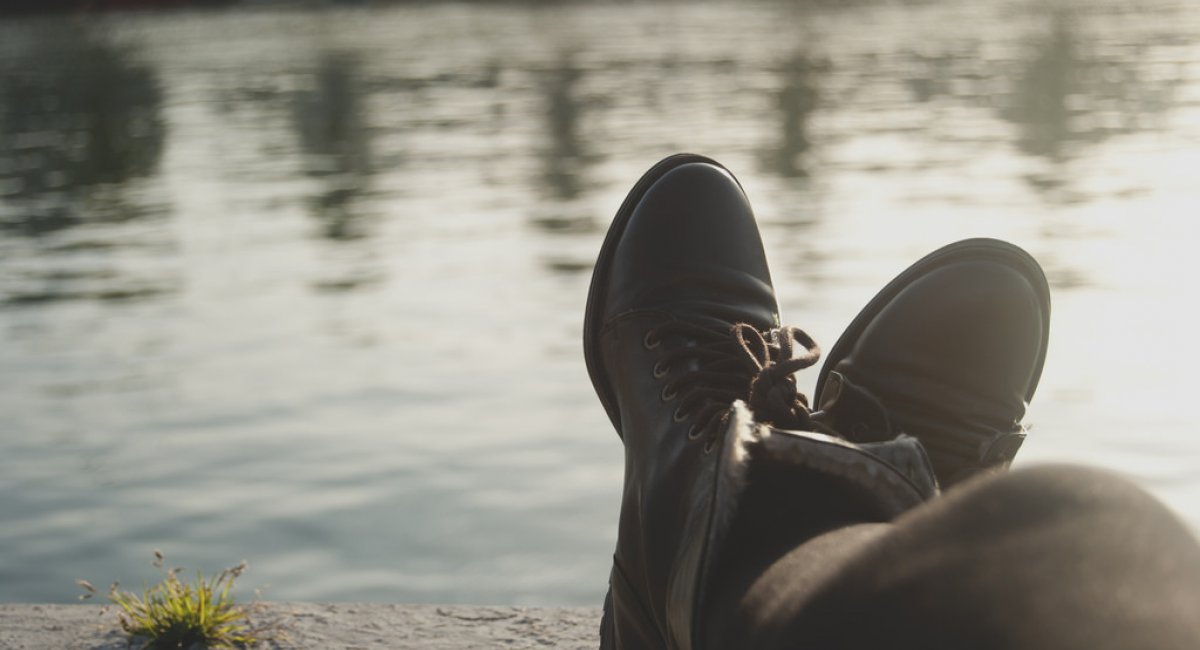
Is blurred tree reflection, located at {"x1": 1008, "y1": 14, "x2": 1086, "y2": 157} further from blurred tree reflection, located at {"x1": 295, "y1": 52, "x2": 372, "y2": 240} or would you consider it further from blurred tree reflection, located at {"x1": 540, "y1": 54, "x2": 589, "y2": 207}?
blurred tree reflection, located at {"x1": 295, "y1": 52, "x2": 372, "y2": 240}

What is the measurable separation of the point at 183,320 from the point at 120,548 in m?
2.48

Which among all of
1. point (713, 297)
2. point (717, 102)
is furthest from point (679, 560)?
point (717, 102)

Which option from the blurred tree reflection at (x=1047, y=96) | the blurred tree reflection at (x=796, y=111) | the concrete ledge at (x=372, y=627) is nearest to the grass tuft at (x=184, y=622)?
the concrete ledge at (x=372, y=627)

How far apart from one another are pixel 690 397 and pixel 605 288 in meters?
0.67

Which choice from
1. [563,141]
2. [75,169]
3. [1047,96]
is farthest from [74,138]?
[1047,96]

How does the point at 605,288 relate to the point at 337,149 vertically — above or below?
below

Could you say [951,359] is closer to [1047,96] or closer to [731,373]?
[731,373]

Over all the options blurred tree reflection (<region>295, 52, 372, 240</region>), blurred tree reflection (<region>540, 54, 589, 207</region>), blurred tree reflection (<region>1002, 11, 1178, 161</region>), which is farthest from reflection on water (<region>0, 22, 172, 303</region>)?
blurred tree reflection (<region>1002, 11, 1178, 161</region>)

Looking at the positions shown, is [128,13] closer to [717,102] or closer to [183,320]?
[717,102]

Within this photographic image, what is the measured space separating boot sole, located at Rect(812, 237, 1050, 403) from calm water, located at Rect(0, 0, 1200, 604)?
1267 mm

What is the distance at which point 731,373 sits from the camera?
233 cm

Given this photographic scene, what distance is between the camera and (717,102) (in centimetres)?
1653

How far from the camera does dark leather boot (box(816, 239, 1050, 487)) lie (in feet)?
8.06

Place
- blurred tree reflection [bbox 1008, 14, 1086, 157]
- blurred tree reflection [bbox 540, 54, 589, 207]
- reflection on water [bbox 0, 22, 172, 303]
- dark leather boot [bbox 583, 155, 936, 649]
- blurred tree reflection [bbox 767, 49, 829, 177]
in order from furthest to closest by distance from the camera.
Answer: blurred tree reflection [bbox 1008, 14, 1086, 157] < blurred tree reflection [bbox 767, 49, 829, 177] < blurred tree reflection [bbox 540, 54, 589, 207] < reflection on water [bbox 0, 22, 172, 303] < dark leather boot [bbox 583, 155, 936, 649]
